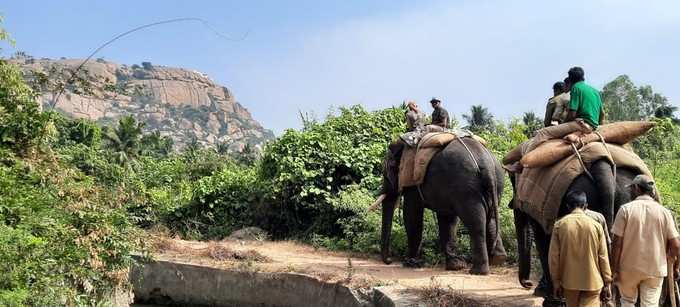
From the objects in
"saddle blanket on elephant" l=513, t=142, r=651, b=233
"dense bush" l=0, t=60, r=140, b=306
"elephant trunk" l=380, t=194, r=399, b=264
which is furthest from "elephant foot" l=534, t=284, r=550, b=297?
"dense bush" l=0, t=60, r=140, b=306

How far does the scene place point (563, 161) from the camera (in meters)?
7.10

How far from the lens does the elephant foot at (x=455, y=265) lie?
10.2 meters

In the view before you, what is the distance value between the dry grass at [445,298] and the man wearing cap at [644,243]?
1.56 metres

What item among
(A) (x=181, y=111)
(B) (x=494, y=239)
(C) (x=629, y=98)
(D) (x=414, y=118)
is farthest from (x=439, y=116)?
(A) (x=181, y=111)

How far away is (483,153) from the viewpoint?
981cm

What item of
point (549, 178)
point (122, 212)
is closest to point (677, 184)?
point (549, 178)

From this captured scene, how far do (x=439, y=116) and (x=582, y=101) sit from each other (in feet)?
12.7

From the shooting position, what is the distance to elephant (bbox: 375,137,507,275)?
945 cm

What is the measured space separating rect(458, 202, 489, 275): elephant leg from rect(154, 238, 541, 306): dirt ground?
17cm

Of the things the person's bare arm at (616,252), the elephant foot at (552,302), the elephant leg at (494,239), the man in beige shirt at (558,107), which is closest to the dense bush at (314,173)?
the elephant leg at (494,239)

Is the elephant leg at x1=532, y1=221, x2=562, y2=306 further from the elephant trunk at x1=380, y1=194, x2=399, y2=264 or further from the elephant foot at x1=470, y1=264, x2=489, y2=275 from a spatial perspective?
the elephant trunk at x1=380, y1=194, x2=399, y2=264

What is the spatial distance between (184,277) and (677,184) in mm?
9348

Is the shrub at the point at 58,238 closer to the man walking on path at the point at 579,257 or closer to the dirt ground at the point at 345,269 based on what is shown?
the dirt ground at the point at 345,269

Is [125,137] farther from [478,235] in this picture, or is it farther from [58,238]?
[58,238]
